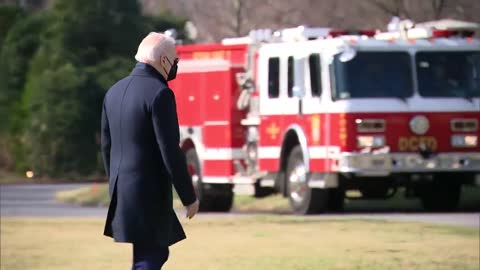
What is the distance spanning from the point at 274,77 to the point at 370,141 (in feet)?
7.25

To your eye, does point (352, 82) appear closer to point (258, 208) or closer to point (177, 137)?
point (258, 208)

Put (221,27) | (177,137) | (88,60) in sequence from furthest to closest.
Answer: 1. (88,60)
2. (221,27)
3. (177,137)

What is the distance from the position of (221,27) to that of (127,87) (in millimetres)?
27096

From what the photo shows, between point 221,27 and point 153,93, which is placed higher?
point 221,27

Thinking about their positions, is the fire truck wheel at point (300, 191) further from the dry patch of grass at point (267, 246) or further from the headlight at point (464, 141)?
the dry patch of grass at point (267, 246)

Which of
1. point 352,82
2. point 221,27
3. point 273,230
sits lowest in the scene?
point 273,230

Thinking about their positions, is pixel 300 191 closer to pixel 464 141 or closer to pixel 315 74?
pixel 315 74

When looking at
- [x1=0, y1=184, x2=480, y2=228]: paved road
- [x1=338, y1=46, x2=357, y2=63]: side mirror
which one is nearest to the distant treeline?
[x1=0, y1=184, x2=480, y2=228]: paved road

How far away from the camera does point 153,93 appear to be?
9.35 meters

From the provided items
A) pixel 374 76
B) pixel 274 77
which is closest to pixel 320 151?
pixel 374 76

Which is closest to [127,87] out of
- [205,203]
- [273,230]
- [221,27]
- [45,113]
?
[273,230]

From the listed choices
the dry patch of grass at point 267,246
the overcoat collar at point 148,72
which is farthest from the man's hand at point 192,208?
the dry patch of grass at point 267,246

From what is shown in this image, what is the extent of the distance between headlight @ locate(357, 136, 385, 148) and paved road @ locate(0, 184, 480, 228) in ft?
3.18

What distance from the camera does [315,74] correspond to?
23.4m
